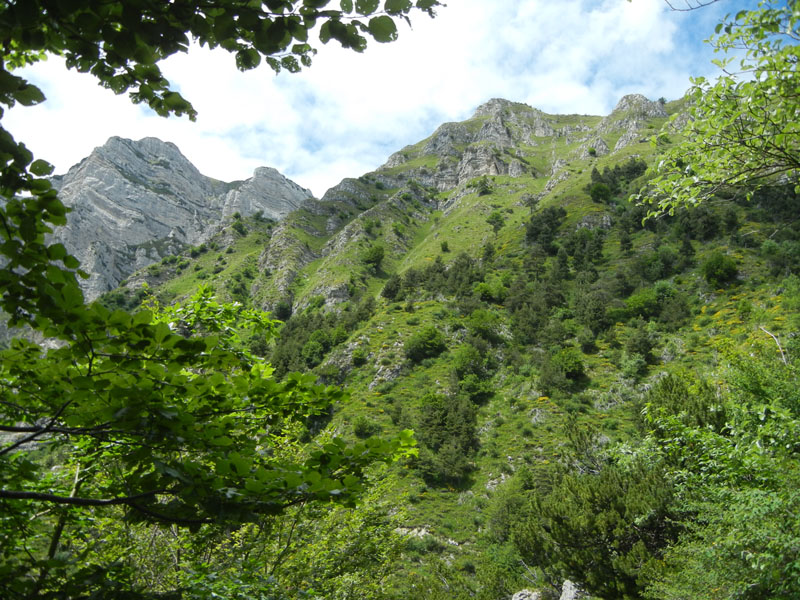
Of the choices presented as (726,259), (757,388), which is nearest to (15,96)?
(757,388)

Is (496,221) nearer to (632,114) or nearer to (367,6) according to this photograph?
(632,114)

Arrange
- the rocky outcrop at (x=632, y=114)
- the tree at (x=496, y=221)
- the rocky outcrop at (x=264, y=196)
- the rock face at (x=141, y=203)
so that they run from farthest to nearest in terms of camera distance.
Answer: the rocky outcrop at (x=264, y=196) < the rock face at (x=141, y=203) < the rocky outcrop at (x=632, y=114) < the tree at (x=496, y=221)

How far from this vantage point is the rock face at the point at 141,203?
93562mm

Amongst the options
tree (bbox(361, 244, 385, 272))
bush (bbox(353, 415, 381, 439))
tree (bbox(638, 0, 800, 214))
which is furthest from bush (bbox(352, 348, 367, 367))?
tree (bbox(638, 0, 800, 214))

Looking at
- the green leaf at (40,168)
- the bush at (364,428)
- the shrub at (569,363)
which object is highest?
the shrub at (569,363)

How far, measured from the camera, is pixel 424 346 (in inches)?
1430

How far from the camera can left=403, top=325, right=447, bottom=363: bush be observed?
36062 mm

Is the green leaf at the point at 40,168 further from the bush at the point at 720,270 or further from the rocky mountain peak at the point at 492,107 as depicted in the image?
the rocky mountain peak at the point at 492,107

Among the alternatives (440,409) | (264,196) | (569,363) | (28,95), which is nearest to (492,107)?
(264,196)

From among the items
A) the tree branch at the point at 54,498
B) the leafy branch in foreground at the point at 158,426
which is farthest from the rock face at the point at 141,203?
the tree branch at the point at 54,498

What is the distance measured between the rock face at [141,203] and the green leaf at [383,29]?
100123 millimetres

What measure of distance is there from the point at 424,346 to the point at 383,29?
35.1 meters

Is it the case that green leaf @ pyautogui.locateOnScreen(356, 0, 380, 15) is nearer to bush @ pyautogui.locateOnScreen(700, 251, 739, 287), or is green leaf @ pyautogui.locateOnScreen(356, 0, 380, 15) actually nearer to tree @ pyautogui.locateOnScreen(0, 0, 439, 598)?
tree @ pyautogui.locateOnScreen(0, 0, 439, 598)

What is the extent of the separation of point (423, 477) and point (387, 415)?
5.44m
